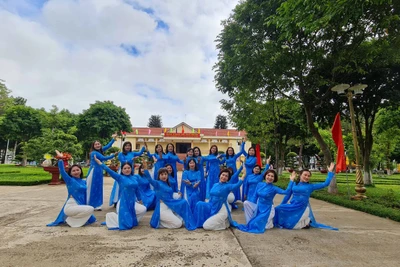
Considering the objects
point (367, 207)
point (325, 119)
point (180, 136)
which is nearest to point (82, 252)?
point (367, 207)

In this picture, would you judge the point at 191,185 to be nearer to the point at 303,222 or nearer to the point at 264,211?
the point at 264,211

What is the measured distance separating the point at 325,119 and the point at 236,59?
765 centimetres

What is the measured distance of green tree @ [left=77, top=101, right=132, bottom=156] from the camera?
2758 cm

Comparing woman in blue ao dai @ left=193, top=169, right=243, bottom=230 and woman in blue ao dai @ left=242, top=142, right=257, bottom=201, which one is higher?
woman in blue ao dai @ left=242, top=142, right=257, bottom=201

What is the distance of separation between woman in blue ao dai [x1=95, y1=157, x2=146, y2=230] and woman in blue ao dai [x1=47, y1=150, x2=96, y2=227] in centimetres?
47

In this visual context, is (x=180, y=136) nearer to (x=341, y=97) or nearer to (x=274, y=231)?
(x=341, y=97)

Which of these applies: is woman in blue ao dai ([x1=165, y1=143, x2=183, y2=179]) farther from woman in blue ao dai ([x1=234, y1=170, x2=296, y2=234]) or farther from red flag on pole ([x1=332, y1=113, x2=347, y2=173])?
red flag on pole ([x1=332, y1=113, x2=347, y2=173])

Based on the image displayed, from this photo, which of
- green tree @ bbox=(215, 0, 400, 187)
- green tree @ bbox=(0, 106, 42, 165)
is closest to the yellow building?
green tree @ bbox=(0, 106, 42, 165)

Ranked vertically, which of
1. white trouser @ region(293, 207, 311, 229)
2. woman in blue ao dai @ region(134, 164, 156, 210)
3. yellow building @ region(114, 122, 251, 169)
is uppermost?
yellow building @ region(114, 122, 251, 169)

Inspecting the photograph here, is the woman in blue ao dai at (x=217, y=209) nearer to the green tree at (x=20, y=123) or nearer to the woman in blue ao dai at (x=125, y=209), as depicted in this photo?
the woman in blue ao dai at (x=125, y=209)

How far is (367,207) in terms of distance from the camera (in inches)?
257

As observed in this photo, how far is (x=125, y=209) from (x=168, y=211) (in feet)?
2.41

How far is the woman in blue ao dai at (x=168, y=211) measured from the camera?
4422 millimetres

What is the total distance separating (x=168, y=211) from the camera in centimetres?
452
